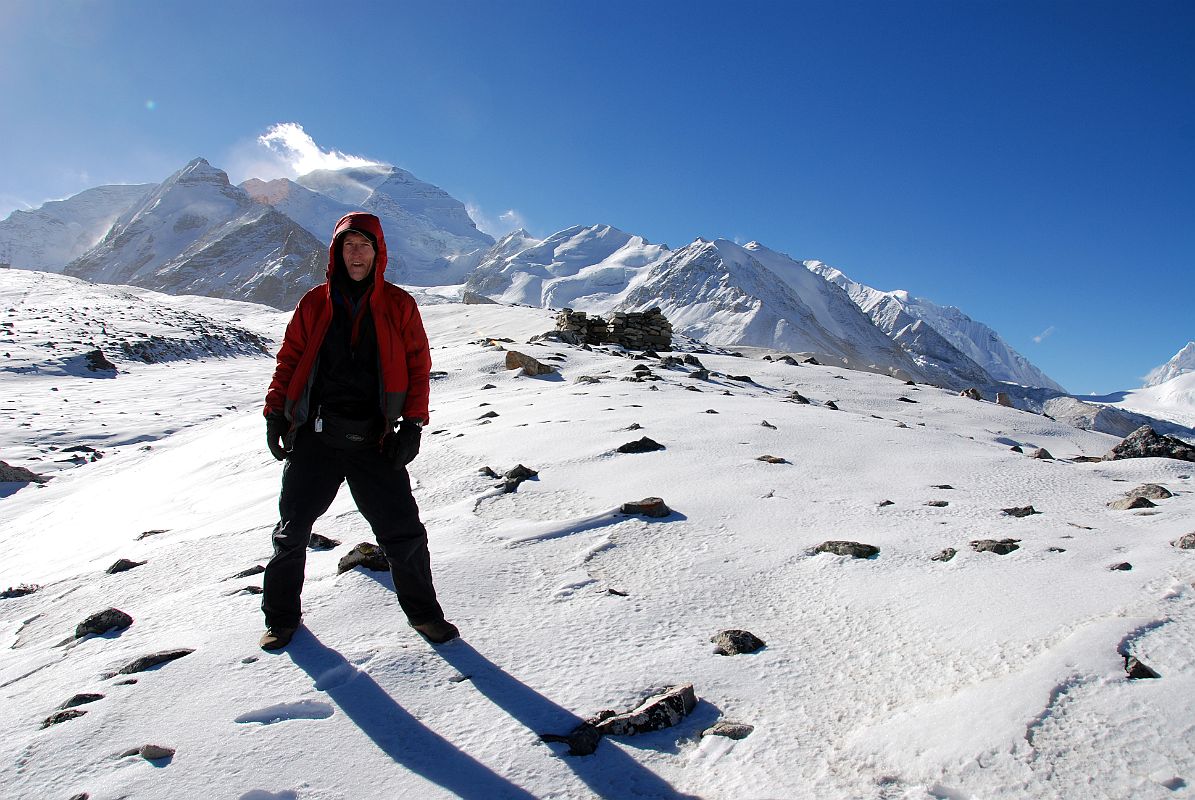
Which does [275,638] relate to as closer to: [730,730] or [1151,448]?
[730,730]

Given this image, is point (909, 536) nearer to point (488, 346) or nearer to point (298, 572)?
point (298, 572)

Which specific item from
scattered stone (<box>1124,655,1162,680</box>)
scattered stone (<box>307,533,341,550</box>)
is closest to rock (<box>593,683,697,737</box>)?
scattered stone (<box>1124,655,1162,680</box>)

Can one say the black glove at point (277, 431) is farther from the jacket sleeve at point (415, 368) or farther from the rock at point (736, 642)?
the rock at point (736, 642)

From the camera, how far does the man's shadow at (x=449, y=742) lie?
2.21m

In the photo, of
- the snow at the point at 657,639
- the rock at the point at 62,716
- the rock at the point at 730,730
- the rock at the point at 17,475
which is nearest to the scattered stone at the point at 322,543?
the snow at the point at 657,639

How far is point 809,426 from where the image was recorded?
799 centimetres

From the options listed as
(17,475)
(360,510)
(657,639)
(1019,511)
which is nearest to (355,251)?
(360,510)

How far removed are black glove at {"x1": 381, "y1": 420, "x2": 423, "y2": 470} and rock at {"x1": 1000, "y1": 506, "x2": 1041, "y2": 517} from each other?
4060 millimetres

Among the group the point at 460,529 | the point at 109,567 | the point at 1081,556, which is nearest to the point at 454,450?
the point at 460,529

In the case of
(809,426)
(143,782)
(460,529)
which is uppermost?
(809,426)

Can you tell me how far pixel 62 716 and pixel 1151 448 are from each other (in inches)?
359

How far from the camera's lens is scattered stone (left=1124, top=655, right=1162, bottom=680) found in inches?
92.1

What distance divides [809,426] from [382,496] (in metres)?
5.91

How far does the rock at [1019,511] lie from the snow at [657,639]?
0.18m
